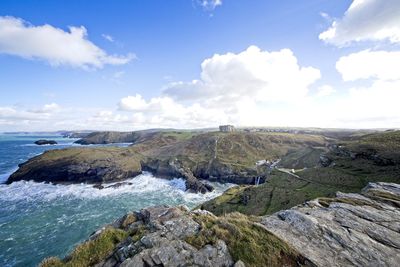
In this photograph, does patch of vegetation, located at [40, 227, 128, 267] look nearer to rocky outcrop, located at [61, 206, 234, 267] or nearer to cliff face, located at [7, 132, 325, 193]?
rocky outcrop, located at [61, 206, 234, 267]

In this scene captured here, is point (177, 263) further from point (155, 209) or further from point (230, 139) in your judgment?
point (230, 139)

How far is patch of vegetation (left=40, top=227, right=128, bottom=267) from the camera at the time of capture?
11336mm

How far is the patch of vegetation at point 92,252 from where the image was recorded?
11.3 m

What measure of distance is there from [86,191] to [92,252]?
69.8m

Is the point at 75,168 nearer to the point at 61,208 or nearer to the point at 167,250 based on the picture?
the point at 61,208

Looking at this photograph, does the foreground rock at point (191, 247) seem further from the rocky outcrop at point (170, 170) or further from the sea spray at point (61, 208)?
the rocky outcrop at point (170, 170)

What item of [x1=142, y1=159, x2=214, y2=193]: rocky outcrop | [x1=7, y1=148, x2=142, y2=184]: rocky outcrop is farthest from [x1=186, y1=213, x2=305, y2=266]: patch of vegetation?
[x1=7, y1=148, x2=142, y2=184]: rocky outcrop

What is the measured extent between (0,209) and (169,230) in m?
65.4

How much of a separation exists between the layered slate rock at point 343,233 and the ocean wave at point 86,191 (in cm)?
5479

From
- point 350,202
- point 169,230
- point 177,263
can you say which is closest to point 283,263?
point 177,263

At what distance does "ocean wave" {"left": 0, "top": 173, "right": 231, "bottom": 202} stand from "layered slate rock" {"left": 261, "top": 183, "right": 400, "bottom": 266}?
54785 millimetres

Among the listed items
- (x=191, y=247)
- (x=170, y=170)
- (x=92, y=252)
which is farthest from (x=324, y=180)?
(x=170, y=170)

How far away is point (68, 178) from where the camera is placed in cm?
8556

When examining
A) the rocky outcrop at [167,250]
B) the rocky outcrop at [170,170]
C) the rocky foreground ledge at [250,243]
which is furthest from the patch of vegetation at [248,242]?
the rocky outcrop at [170,170]
